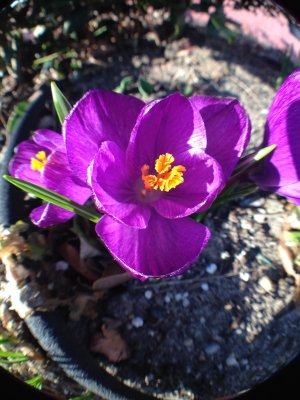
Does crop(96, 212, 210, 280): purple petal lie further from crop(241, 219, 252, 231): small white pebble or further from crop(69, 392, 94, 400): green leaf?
crop(241, 219, 252, 231): small white pebble

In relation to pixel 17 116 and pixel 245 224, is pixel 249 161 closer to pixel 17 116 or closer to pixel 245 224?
pixel 245 224

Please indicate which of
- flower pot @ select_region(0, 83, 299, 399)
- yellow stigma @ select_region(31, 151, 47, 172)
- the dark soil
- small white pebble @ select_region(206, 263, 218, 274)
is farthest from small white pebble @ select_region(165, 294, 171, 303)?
yellow stigma @ select_region(31, 151, 47, 172)

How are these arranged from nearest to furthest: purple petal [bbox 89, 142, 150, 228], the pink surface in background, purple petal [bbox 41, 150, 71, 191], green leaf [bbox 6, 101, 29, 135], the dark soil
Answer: purple petal [bbox 89, 142, 150, 228], purple petal [bbox 41, 150, 71, 191], the dark soil, green leaf [bbox 6, 101, 29, 135], the pink surface in background

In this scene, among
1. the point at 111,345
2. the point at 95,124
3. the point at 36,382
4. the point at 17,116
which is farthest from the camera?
the point at 17,116

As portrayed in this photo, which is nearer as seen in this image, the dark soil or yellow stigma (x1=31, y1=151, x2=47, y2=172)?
yellow stigma (x1=31, y1=151, x2=47, y2=172)

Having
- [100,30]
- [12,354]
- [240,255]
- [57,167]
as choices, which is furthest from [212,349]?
[100,30]

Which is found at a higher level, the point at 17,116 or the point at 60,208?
the point at 60,208
